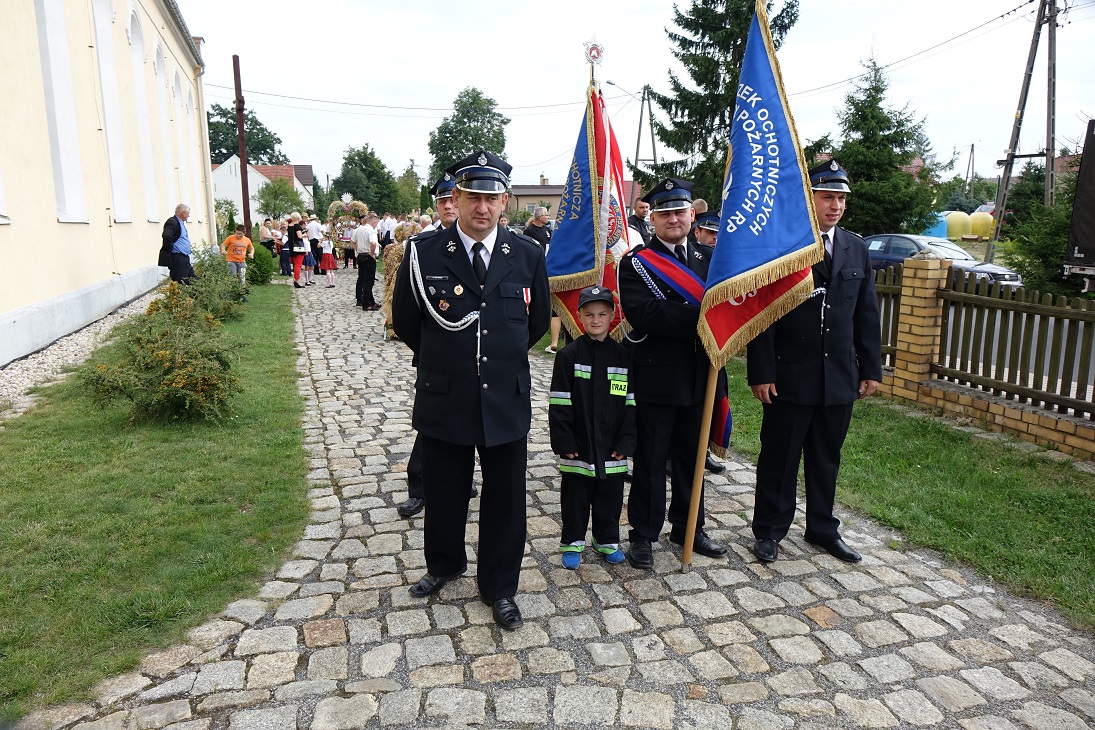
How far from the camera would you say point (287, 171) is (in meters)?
79.9

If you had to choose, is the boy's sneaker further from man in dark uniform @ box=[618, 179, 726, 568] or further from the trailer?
the trailer

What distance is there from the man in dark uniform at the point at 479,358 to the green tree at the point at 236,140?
8562 cm

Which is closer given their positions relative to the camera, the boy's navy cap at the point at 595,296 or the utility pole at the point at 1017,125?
the boy's navy cap at the point at 595,296

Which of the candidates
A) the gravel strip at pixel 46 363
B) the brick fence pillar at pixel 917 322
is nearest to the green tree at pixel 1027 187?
the brick fence pillar at pixel 917 322

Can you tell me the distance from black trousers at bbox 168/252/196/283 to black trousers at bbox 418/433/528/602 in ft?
36.0

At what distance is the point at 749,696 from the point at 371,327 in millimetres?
10744

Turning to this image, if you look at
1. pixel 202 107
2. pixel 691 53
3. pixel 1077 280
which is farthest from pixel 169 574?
pixel 202 107

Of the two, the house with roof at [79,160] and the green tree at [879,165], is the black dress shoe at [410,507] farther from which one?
the green tree at [879,165]

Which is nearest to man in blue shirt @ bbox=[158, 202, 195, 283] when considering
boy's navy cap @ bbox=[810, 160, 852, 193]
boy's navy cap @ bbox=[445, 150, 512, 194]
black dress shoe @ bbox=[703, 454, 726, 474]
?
black dress shoe @ bbox=[703, 454, 726, 474]

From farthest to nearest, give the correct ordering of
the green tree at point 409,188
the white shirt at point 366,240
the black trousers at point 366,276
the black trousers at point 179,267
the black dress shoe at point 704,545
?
the green tree at point 409,188 < the black trousers at point 366,276 < the white shirt at point 366,240 < the black trousers at point 179,267 < the black dress shoe at point 704,545

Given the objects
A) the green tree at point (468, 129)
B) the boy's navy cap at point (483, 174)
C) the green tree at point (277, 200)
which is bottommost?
the boy's navy cap at point (483, 174)

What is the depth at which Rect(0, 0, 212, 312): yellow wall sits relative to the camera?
29.2 ft

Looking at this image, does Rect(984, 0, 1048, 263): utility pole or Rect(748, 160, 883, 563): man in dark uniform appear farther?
Rect(984, 0, 1048, 263): utility pole

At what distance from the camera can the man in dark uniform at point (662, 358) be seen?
393cm
